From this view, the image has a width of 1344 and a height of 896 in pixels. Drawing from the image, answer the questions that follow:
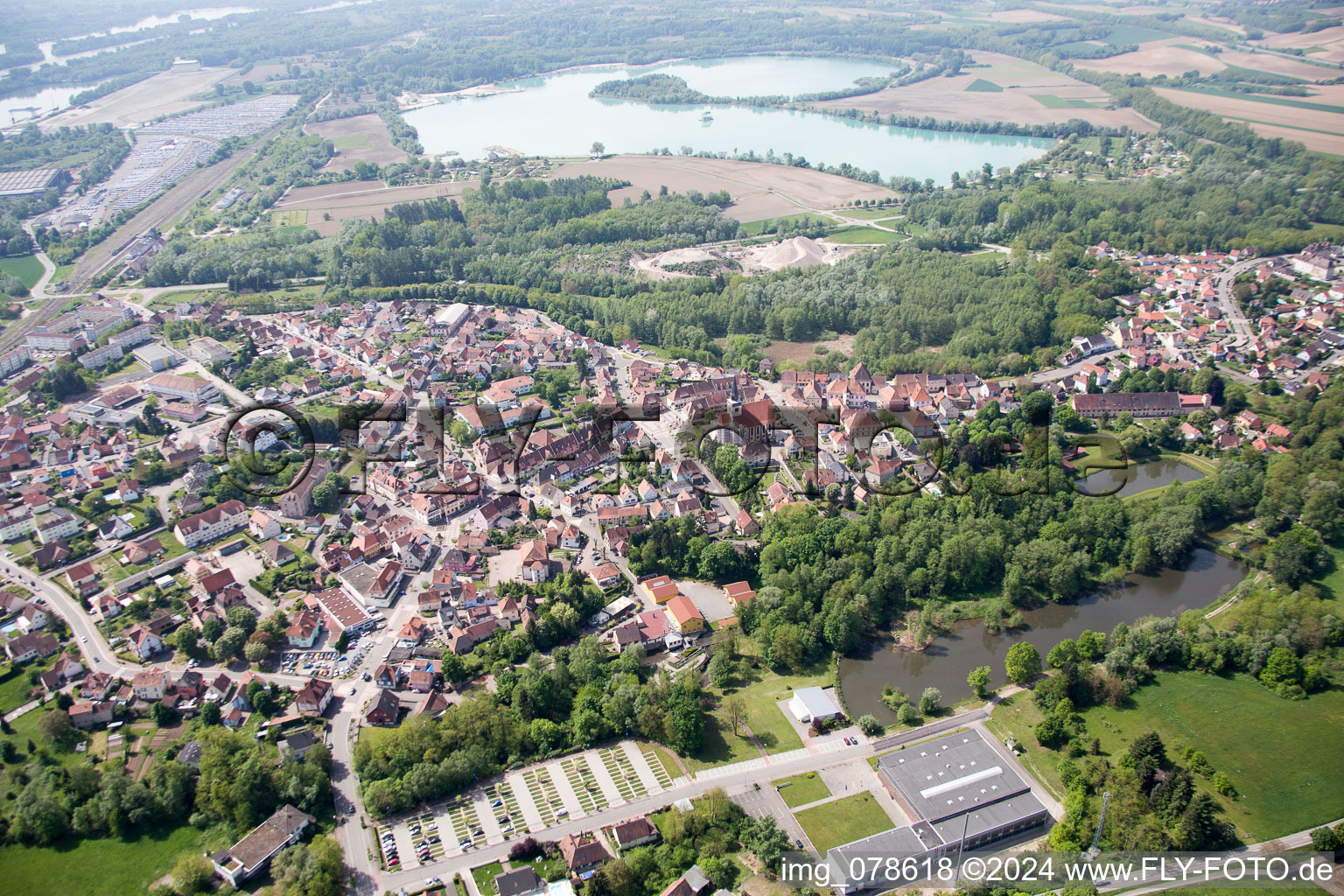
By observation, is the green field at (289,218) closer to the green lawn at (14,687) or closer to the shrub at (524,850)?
the green lawn at (14,687)

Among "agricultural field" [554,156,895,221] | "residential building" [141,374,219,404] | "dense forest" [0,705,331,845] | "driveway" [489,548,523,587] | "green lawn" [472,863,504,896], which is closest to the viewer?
"green lawn" [472,863,504,896]

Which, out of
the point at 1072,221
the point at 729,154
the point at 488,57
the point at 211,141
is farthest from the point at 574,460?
the point at 488,57

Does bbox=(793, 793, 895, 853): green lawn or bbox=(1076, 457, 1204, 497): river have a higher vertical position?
bbox=(793, 793, 895, 853): green lawn

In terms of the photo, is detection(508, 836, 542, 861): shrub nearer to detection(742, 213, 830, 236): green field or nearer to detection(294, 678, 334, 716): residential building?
detection(294, 678, 334, 716): residential building

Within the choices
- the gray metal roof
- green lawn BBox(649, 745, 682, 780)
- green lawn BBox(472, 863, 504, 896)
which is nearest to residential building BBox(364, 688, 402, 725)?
green lawn BBox(472, 863, 504, 896)

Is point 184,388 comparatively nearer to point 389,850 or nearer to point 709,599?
point 709,599

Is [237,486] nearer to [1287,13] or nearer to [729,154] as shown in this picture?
[729,154]

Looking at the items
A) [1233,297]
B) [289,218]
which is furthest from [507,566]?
[289,218]
